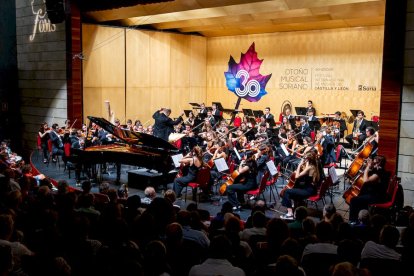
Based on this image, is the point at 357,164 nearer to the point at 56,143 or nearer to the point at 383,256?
the point at 383,256

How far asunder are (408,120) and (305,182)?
2.83 meters

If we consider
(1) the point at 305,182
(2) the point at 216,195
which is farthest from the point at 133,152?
(1) the point at 305,182

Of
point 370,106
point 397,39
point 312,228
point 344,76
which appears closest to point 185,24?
point 344,76

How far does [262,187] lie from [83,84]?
11407mm

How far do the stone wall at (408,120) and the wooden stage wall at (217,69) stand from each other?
8.94 m

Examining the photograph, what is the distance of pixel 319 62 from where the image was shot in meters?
20.6

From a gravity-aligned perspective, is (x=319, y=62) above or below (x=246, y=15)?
below

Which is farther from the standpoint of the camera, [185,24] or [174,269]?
[185,24]

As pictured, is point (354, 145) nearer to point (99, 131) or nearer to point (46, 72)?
point (99, 131)

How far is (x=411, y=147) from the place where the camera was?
1029 cm

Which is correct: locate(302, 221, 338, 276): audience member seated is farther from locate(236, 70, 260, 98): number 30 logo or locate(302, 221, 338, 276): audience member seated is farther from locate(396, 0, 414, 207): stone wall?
locate(236, 70, 260, 98): number 30 logo

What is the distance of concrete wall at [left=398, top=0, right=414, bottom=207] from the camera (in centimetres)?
1009

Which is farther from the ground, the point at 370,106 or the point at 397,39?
the point at 397,39

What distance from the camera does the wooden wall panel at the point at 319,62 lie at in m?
19.1
